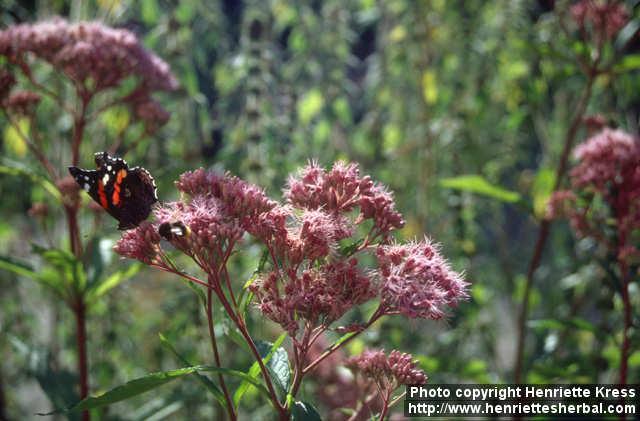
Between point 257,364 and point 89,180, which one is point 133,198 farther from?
point 257,364

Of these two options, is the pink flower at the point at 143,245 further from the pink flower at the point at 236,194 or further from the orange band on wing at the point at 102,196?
the orange band on wing at the point at 102,196

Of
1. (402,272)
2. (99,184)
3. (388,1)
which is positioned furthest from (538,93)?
(99,184)

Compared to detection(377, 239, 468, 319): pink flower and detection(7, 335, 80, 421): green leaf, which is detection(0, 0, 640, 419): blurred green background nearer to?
detection(7, 335, 80, 421): green leaf

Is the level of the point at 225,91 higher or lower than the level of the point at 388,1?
lower

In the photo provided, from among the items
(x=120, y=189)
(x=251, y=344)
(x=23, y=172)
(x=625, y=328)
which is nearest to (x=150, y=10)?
(x=23, y=172)

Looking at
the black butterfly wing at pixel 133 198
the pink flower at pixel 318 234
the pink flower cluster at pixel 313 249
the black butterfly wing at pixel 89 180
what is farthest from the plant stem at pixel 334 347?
the black butterfly wing at pixel 89 180

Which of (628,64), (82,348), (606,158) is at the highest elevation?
(628,64)

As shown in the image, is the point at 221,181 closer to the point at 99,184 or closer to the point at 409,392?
the point at 99,184
